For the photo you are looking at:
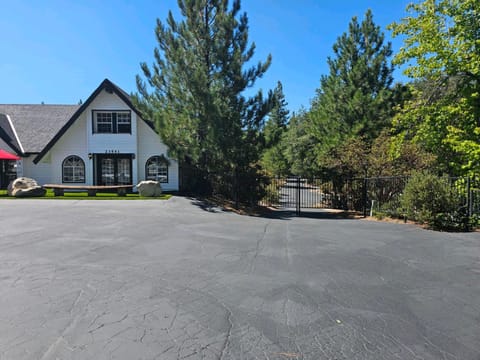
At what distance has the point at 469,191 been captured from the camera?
9719 millimetres

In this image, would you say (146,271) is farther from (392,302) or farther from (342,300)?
(392,302)

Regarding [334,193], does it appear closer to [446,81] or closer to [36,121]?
[446,81]

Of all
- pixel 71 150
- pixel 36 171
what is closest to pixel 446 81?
pixel 71 150

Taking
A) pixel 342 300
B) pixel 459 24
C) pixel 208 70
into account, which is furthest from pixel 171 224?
pixel 459 24

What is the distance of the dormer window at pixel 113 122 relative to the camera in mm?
21000

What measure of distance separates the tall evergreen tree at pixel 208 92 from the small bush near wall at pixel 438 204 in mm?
7203

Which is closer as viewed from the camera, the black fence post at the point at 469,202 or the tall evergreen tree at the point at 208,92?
the black fence post at the point at 469,202

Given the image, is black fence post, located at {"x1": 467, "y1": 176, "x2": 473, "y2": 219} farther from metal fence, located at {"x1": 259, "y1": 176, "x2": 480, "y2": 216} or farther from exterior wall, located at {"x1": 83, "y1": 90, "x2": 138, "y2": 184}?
exterior wall, located at {"x1": 83, "y1": 90, "x2": 138, "y2": 184}

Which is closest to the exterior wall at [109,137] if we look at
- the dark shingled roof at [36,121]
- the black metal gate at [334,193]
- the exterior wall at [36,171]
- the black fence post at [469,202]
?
the exterior wall at [36,171]

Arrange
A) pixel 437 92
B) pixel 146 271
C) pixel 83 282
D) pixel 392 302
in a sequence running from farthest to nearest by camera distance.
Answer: pixel 437 92 < pixel 146 271 < pixel 83 282 < pixel 392 302

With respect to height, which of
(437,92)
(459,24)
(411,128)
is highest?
(459,24)

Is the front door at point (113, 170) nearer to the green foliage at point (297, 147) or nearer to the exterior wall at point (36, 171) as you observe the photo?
the exterior wall at point (36, 171)

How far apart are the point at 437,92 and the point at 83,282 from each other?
16664 mm

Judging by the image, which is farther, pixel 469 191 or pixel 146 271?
pixel 469 191
